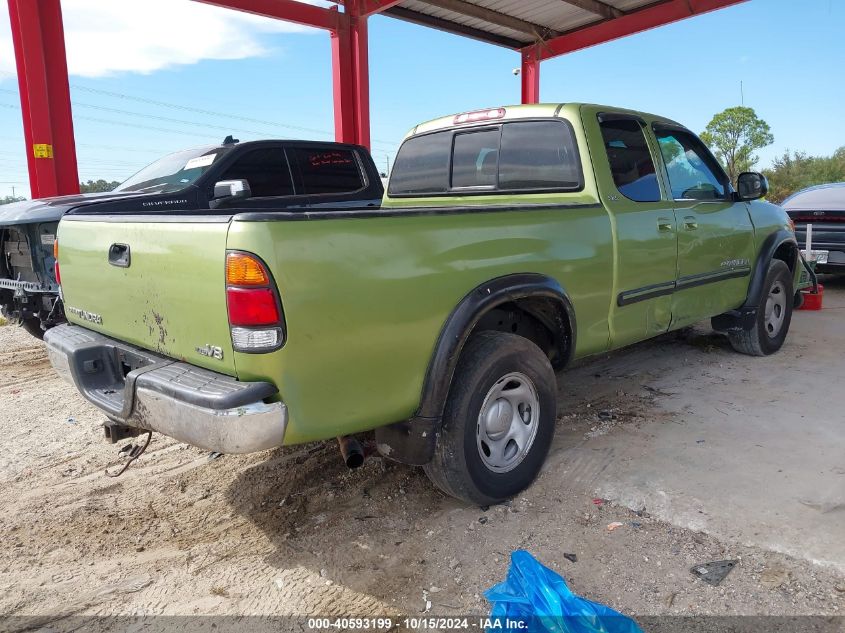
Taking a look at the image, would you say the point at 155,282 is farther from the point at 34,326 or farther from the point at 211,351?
the point at 34,326

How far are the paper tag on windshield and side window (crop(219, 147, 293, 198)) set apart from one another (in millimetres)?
234

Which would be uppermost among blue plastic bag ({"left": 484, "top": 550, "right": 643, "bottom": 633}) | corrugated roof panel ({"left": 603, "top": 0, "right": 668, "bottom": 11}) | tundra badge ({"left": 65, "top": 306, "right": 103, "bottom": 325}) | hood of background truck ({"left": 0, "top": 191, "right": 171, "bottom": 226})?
corrugated roof panel ({"left": 603, "top": 0, "right": 668, "bottom": 11})

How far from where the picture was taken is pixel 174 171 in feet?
20.2

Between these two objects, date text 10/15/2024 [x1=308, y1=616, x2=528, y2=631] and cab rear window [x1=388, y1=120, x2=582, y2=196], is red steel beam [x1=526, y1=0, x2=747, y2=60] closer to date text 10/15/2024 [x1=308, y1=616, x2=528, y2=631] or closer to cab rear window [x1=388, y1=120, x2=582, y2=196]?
cab rear window [x1=388, y1=120, x2=582, y2=196]

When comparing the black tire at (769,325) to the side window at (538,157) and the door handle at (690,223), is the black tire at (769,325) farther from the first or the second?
the side window at (538,157)

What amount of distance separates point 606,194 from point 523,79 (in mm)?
12082

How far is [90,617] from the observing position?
2.38 m

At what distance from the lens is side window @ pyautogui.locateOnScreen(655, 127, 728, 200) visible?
4.28 meters

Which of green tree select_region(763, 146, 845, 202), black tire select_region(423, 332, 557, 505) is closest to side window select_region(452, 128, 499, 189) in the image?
black tire select_region(423, 332, 557, 505)

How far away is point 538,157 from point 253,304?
2.35 m

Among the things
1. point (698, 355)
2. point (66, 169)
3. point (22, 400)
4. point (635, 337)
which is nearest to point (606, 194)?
point (635, 337)

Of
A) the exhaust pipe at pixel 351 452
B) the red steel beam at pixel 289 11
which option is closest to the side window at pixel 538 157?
the exhaust pipe at pixel 351 452

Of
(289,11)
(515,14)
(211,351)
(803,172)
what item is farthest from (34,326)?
(803,172)

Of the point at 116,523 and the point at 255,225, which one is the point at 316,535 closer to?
the point at 116,523
